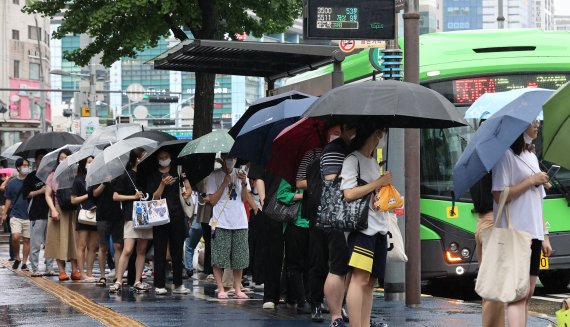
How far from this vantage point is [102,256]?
675 inches

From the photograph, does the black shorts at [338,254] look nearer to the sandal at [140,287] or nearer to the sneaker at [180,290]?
the sneaker at [180,290]

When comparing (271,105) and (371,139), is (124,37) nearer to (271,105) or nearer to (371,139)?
(271,105)

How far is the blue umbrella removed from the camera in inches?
331

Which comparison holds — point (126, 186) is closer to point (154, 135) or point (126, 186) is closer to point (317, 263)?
point (154, 135)

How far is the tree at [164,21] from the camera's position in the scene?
23.6 meters

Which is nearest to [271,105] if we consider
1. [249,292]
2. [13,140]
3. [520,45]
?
[249,292]

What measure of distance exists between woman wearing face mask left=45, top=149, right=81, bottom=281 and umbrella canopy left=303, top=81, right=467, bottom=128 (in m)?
9.49

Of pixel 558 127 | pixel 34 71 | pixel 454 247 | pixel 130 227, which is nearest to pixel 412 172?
pixel 454 247

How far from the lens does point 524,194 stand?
8.54 m

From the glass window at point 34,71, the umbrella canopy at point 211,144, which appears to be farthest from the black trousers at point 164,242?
the glass window at point 34,71

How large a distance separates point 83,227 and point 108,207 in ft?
3.94

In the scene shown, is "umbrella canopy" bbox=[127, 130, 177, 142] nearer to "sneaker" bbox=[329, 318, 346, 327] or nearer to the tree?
"sneaker" bbox=[329, 318, 346, 327]

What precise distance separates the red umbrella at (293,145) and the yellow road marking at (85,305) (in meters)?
2.00

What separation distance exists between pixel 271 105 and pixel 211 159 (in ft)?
6.69
